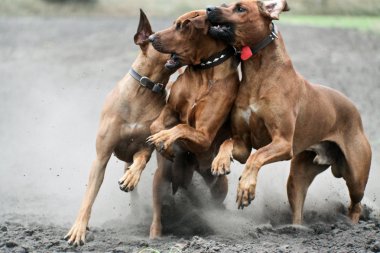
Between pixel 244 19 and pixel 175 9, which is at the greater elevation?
pixel 175 9

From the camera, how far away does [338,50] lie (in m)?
16.5

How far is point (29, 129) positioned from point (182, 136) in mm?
5211

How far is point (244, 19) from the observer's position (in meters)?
7.90

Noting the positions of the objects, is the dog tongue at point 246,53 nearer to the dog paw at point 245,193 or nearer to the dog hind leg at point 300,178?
the dog paw at point 245,193

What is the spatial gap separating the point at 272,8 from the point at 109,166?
366cm

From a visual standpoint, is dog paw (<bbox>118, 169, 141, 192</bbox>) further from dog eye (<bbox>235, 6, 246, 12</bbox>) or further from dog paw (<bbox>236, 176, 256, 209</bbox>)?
dog eye (<bbox>235, 6, 246, 12</bbox>)

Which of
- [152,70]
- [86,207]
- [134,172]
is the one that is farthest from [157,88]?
[86,207]

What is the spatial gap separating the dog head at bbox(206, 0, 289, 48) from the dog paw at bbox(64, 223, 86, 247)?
2.02m

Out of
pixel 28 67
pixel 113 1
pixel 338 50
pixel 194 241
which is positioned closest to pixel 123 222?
pixel 194 241

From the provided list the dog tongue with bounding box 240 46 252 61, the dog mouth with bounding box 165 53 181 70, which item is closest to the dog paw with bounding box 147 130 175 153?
Result: the dog mouth with bounding box 165 53 181 70

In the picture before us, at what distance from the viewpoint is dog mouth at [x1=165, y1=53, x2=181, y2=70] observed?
822 centimetres

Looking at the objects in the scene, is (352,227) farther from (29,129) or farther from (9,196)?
(29,129)

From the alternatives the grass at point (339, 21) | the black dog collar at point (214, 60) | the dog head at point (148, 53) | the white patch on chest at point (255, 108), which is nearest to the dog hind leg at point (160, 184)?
the dog head at point (148, 53)

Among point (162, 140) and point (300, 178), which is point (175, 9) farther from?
point (162, 140)
